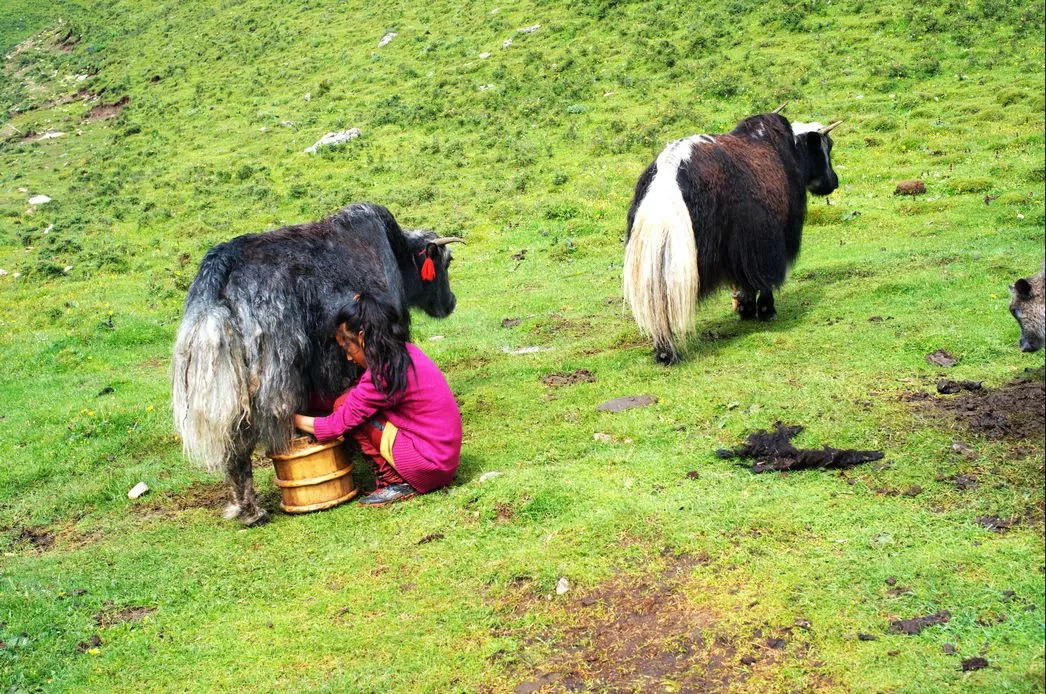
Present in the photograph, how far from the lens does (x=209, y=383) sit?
17.7 ft

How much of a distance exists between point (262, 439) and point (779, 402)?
325 cm

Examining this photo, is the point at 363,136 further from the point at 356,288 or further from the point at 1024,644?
the point at 1024,644

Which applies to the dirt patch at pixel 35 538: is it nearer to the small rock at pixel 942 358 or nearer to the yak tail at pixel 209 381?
the yak tail at pixel 209 381

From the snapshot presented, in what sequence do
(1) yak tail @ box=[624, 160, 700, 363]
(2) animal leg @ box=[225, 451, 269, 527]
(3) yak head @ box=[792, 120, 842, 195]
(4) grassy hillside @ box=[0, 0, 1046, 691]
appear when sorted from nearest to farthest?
(4) grassy hillside @ box=[0, 0, 1046, 691] < (2) animal leg @ box=[225, 451, 269, 527] < (1) yak tail @ box=[624, 160, 700, 363] < (3) yak head @ box=[792, 120, 842, 195]

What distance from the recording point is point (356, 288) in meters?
6.34

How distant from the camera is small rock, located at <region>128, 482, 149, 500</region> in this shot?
652 cm

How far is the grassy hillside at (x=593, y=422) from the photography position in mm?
3988

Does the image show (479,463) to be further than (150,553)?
Yes

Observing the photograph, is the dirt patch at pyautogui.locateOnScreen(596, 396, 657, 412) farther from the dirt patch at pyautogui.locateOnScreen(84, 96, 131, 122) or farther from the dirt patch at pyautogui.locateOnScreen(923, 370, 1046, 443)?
the dirt patch at pyautogui.locateOnScreen(84, 96, 131, 122)

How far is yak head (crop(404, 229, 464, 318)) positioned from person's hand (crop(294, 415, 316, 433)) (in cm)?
237

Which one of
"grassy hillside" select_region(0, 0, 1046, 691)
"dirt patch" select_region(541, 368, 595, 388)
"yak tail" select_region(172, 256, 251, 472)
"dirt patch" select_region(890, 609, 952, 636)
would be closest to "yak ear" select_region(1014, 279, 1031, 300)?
"grassy hillside" select_region(0, 0, 1046, 691)

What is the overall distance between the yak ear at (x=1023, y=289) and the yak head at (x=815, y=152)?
5.52 metres

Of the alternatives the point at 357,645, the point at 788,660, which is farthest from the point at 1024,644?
the point at 357,645

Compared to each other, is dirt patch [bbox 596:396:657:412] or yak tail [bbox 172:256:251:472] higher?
yak tail [bbox 172:256:251:472]
